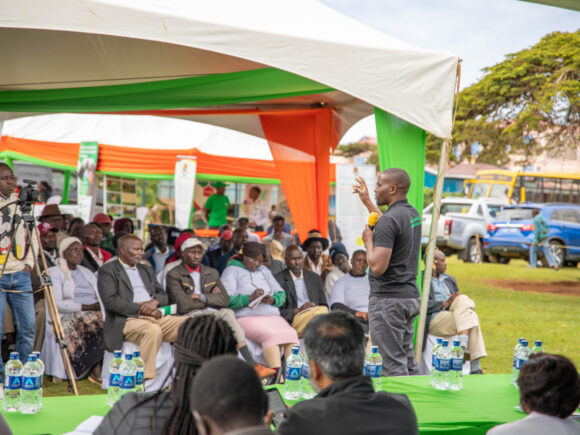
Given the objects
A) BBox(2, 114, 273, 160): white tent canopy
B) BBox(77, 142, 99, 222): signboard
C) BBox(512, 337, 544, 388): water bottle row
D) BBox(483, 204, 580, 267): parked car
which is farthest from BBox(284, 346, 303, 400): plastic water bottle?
BBox(483, 204, 580, 267): parked car

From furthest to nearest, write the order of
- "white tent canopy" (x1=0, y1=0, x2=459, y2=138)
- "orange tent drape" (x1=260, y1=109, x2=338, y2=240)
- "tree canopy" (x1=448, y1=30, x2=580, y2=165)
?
"tree canopy" (x1=448, y1=30, x2=580, y2=165) → "orange tent drape" (x1=260, y1=109, x2=338, y2=240) → "white tent canopy" (x1=0, y1=0, x2=459, y2=138)

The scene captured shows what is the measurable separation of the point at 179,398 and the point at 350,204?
5531 mm

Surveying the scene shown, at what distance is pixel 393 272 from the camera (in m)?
4.04

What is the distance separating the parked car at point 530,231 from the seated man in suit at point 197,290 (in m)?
12.9

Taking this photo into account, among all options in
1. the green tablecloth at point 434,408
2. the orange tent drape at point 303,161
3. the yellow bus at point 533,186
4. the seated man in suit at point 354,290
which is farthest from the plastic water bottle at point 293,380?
the yellow bus at point 533,186

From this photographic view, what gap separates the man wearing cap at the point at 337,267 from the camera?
690 cm

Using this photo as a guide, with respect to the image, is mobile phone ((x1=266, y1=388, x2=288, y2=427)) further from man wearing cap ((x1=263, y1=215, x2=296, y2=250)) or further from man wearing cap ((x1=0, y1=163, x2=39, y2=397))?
man wearing cap ((x1=263, y1=215, x2=296, y2=250))

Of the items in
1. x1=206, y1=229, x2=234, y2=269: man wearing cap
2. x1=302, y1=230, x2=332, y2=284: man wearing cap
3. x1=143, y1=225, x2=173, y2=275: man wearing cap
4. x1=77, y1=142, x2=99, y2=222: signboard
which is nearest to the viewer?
x1=302, y1=230, x2=332, y2=284: man wearing cap

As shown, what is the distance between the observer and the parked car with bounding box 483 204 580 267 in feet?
55.6

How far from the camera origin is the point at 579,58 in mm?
14523

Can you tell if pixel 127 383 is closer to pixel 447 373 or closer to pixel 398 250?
pixel 447 373

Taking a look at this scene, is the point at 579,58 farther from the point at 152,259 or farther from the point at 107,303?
the point at 107,303

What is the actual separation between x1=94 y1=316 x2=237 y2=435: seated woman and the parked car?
16057mm

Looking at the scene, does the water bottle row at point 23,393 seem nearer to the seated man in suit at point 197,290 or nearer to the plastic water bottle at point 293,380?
the plastic water bottle at point 293,380
